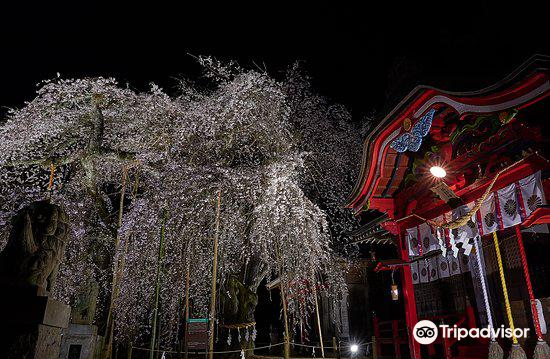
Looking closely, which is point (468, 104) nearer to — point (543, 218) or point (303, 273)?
point (543, 218)

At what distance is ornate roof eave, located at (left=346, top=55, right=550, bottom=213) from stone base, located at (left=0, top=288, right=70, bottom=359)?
19.9 ft

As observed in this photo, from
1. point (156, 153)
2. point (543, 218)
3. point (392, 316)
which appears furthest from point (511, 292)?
point (156, 153)

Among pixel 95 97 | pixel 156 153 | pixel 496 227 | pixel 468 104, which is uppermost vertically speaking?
pixel 95 97

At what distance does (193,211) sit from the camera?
480 inches

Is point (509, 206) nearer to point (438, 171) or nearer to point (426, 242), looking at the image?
point (438, 171)

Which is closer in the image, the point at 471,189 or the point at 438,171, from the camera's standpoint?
the point at 438,171

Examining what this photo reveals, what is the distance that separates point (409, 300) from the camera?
775cm

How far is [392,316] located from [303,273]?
5.51 meters

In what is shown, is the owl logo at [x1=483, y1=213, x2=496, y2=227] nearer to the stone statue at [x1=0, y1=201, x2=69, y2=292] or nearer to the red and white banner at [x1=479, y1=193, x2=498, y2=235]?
the red and white banner at [x1=479, y1=193, x2=498, y2=235]

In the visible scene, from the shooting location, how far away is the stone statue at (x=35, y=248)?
5.20 m

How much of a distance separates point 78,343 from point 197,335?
4.17 metres

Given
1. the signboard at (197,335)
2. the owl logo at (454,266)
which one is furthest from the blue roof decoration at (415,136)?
the signboard at (197,335)

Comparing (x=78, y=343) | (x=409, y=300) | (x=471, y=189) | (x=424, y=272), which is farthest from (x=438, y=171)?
(x=78, y=343)

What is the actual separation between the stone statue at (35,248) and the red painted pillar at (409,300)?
659cm
